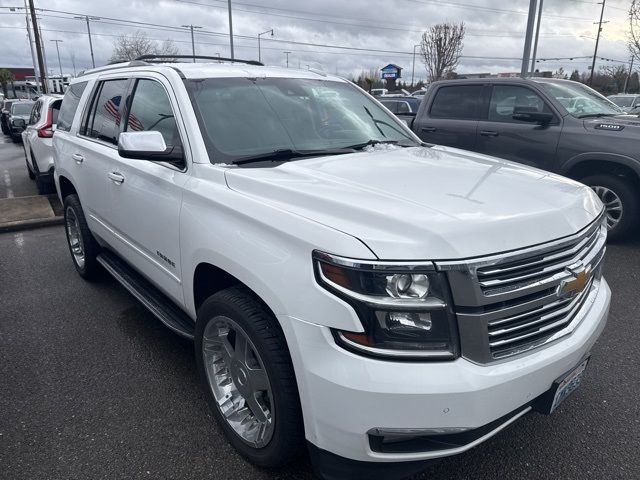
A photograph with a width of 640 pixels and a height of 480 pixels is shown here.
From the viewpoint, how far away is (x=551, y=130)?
20.1 ft

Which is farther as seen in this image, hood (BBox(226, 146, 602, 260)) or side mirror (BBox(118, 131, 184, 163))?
side mirror (BBox(118, 131, 184, 163))

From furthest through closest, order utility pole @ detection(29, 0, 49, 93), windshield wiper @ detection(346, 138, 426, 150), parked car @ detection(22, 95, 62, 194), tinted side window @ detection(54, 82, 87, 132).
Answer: utility pole @ detection(29, 0, 49, 93), parked car @ detection(22, 95, 62, 194), tinted side window @ detection(54, 82, 87, 132), windshield wiper @ detection(346, 138, 426, 150)

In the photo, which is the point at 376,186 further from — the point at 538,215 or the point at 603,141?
the point at 603,141

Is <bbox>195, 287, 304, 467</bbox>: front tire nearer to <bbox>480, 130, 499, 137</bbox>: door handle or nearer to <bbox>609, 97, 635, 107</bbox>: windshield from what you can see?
<bbox>480, 130, 499, 137</bbox>: door handle

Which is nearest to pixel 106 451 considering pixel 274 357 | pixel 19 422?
pixel 19 422

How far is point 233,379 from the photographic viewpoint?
251 cm

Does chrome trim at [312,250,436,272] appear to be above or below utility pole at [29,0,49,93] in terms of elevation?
below

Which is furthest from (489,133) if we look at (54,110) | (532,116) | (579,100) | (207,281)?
(54,110)

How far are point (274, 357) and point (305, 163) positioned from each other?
1117 millimetres

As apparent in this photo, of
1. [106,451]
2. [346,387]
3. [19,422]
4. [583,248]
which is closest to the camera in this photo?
[346,387]

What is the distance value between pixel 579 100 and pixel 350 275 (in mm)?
6084

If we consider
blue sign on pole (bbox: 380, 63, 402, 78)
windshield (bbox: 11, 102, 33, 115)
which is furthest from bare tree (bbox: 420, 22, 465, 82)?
windshield (bbox: 11, 102, 33, 115)

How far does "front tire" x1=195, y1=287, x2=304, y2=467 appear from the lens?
6.53 ft

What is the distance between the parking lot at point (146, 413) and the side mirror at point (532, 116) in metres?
2.66
